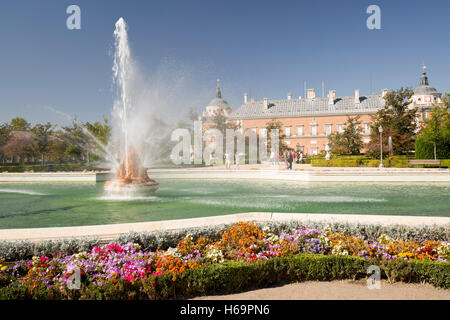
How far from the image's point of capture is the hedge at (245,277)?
13.2 ft

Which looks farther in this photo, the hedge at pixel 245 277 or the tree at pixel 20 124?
the tree at pixel 20 124

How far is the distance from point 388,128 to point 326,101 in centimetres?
2651

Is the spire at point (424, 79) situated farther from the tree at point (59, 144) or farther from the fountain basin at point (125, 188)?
the fountain basin at point (125, 188)

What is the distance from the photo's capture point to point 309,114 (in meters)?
55.8

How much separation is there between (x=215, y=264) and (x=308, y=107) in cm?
5520

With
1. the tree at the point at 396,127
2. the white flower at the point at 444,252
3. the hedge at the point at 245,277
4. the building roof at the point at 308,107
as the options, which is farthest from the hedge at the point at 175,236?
the building roof at the point at 308,107

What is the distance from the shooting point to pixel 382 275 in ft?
16.1

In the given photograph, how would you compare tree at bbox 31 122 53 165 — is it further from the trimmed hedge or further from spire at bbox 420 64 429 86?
spire at bbox 420 64 429 86

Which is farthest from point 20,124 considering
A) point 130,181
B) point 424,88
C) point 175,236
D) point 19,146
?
point 424,88

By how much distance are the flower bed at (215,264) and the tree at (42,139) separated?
35820 mm

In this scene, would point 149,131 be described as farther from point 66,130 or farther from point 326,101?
point 326,101

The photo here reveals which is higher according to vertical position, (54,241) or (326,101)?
(326,101)
